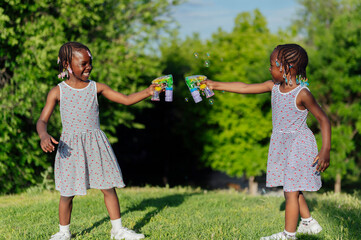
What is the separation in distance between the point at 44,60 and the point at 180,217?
5.11 meters

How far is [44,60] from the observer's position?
8289 mm

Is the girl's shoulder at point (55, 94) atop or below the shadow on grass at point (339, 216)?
atop

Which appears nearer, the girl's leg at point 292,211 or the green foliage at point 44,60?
the girl's leg at point 292,211

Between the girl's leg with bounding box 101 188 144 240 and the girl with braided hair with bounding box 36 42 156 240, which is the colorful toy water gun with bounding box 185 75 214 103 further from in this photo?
the girl's leg with bounding box 101 188 144 240

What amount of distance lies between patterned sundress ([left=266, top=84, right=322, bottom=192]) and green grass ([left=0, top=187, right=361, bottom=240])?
2.19ft

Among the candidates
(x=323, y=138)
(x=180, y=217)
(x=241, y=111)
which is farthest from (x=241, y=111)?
(x=323, y=138)

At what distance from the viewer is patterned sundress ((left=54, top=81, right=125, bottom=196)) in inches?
154

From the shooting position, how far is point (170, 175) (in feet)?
65.0

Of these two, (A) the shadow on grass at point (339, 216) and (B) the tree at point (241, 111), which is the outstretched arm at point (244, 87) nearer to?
(A) the shadow on grass at point (339, 216)

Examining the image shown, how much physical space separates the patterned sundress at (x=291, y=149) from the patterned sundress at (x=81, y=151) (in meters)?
1.61

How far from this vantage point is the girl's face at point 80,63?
3914 millimetres

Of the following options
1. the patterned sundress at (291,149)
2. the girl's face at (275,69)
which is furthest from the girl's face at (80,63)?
the patterned sundress at (291,149)

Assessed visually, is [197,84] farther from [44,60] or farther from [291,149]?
[44,60]

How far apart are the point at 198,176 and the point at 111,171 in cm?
1806
